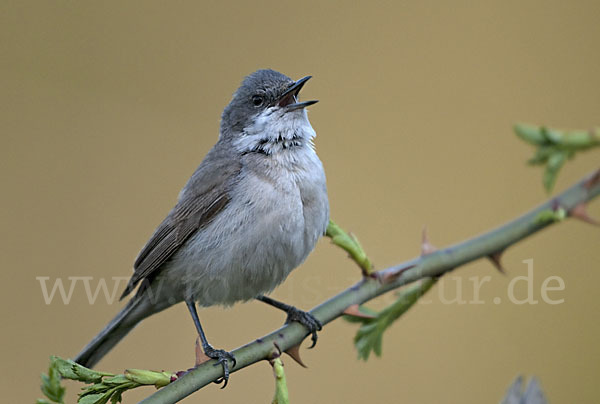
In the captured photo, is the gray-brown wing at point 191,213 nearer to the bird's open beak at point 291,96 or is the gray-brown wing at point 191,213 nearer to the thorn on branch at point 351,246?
the bird's open beak at point 291,96

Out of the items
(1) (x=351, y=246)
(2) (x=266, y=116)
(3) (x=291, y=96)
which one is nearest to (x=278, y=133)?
(2) (x=266, y=116)

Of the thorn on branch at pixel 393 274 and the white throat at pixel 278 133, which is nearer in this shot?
the thorn on branch at pixel 393 274

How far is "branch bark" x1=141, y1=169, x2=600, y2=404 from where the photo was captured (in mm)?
762

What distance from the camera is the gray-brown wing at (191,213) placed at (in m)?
2.12

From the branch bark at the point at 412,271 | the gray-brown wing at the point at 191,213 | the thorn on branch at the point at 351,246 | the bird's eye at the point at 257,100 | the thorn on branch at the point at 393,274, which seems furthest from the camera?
the bird's eye at the point at 257,100

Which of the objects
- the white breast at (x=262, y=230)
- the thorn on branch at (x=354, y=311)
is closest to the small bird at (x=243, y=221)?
the white breast at (x=262, y=230)

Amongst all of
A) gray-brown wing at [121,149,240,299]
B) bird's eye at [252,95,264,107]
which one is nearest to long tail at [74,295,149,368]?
gray-brown wing at [121,149,240,299]

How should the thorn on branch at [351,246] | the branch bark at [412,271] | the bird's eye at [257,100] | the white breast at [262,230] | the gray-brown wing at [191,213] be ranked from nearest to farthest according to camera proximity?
1. the branch bark at [412,271]
2. the thorn on branch at [351,246]
3. the white breast at [262,230]
4. the gray-brown wing at [191,213]
5. the bird's eye at [257,100]

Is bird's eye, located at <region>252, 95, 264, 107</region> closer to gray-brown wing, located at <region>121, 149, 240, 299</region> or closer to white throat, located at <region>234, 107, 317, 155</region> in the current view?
white throat, located at <region>234, 107, 317, 155</region>

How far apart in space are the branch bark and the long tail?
1000 mm

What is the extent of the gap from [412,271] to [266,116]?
4.34 feet

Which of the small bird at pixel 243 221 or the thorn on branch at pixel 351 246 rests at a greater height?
the small bird at pixel 243 221

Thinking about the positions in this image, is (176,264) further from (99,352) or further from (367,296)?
(367,296)

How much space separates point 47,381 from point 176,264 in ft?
4.17
